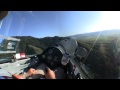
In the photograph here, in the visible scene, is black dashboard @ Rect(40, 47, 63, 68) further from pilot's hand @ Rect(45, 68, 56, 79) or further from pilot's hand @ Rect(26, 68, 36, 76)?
pilot's hand @ Rect(26, 68, 36, 76)

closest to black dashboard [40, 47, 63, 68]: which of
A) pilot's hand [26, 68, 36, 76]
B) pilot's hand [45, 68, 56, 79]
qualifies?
pilot's hand [45, 68, 56, 79]

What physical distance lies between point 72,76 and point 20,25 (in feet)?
2.91

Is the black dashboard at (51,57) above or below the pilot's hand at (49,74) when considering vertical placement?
above

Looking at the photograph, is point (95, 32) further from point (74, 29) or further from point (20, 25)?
point (20, 25)

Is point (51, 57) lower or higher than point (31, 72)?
higher

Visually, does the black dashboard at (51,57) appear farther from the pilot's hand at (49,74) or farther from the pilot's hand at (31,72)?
the pilot's hand at (31,72)

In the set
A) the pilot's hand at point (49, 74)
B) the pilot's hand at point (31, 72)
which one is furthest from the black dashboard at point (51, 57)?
the pilot's hand at point (31, 72)

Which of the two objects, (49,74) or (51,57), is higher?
(51,57)
